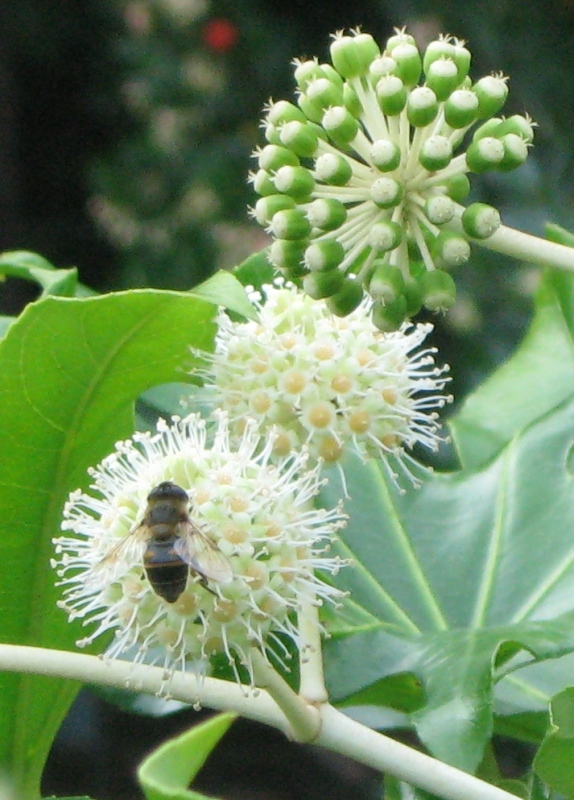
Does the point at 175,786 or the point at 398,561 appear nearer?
the point at 175,786

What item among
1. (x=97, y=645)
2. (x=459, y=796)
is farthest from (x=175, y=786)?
(x=97, y=645)

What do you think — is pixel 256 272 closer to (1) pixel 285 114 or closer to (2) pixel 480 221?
(1) pixel 285 114

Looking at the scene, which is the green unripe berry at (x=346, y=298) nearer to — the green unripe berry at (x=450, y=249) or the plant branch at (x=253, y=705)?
the green unripe berry at (x=450, y=249)

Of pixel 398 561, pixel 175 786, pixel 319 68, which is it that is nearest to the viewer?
pixel 175 786

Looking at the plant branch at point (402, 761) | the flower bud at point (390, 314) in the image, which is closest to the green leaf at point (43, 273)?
the flower bud at point (390, 314)

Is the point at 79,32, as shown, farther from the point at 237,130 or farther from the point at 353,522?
the point at 353,522

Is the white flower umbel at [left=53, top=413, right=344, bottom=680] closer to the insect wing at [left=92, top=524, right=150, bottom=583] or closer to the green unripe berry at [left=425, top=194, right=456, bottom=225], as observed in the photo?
the insect wing at [left=92, top=524, right=150, bottom=583]

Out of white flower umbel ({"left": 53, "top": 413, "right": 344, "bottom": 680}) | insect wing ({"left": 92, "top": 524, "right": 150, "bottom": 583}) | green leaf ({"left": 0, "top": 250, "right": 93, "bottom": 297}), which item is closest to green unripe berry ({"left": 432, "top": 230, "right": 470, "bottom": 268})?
white flower umbel ({"left": 53, "top": 413, "right": 344, "bottom": 680})
